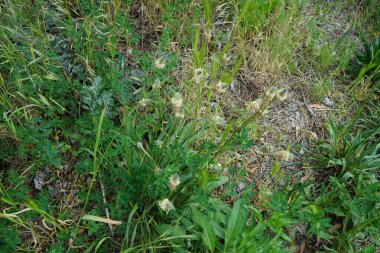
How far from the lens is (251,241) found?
175 centimetres

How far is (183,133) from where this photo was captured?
2.21 metres

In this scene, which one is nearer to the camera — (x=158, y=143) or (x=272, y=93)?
(x=272, y=93)

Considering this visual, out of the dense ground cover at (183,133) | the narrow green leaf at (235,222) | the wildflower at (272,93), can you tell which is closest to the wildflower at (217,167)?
the dense ground cover at (183,133)

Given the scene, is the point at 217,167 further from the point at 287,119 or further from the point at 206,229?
the point at 287,119

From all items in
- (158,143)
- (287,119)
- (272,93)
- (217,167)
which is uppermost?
(272,93)

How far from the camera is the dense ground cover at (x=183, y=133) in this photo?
1.85m

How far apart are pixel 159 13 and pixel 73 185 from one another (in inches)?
55.7

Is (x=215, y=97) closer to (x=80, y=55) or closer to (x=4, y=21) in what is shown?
(x=80, y=55)

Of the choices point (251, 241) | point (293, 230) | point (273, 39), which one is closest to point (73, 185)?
point (251, 241)

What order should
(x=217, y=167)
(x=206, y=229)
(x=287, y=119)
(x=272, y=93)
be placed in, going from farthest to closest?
(x=287, y=119) < (x=217, y=167) < (x=206, y=229) < (x=272, y=93)

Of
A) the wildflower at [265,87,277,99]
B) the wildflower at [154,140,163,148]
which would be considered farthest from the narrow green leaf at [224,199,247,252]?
the wildflower at [265,87,277,99]

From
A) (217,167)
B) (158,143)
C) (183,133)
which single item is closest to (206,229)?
(217,167)

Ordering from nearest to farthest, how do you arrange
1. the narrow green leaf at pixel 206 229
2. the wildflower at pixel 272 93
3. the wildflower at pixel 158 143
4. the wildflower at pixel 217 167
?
the wildflower at pixel 272 93 < the narrow green leaf at pixel 206 229 < the wildflower at pixel 158 143 < the wildflower at pixel 217 167

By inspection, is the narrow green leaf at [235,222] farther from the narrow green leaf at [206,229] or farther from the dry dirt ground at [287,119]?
the dry dirt ground at [287,119]
